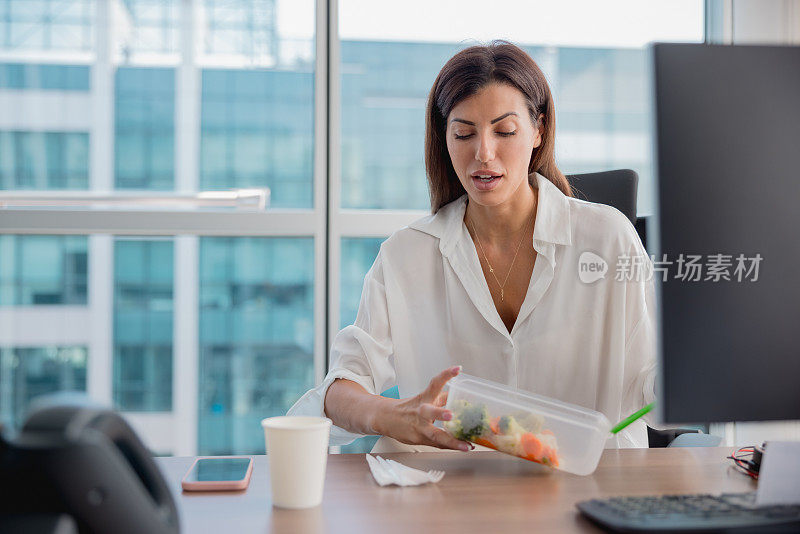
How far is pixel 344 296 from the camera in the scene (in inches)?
102

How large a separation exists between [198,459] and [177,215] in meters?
1.68

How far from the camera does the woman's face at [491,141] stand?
135 cm

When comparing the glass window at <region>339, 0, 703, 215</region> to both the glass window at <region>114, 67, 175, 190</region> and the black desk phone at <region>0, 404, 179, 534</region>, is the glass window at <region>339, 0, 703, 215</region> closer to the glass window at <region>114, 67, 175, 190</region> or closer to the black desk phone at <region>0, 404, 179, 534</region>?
the glass window at <region>114, 67, 175, 190</region>

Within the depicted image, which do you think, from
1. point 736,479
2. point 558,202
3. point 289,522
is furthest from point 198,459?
point 558,202

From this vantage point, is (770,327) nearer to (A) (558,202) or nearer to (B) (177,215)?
(A) (558,202)

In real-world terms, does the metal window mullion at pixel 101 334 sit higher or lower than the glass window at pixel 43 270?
lower

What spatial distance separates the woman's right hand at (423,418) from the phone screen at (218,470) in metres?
0.22

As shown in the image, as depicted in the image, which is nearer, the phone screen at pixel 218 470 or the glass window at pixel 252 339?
the phone screen at pixel 218 470

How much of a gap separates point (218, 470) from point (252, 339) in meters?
1.79

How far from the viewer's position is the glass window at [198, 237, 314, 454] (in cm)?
258

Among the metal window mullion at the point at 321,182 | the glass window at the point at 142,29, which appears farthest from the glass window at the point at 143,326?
the glass window at the point at 142,29

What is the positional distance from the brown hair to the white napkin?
777mm

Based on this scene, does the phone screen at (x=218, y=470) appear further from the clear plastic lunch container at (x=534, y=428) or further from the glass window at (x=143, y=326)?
the glass window at (x=143, y=326)

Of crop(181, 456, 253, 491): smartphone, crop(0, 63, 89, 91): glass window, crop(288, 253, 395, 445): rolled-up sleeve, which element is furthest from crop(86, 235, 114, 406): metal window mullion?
crop(181, 456, 253, 491): smartphone
